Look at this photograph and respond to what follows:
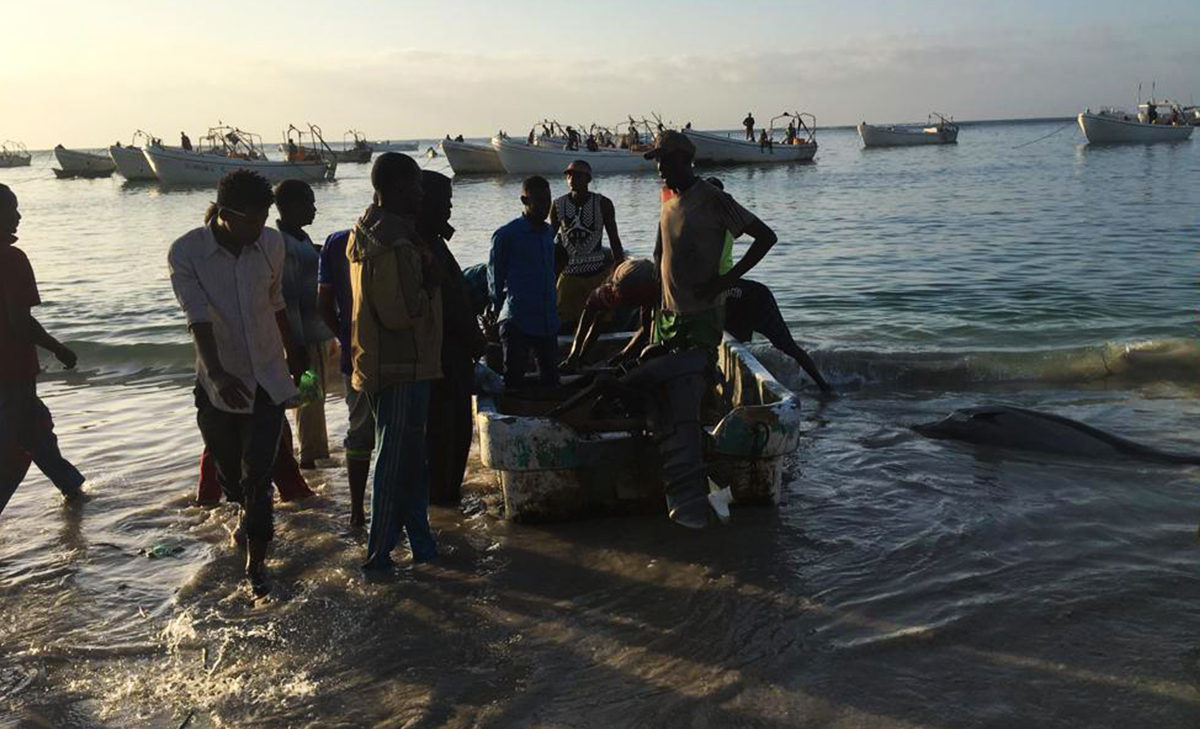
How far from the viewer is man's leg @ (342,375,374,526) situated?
4.77 m

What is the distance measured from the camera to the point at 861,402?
26.3 feet

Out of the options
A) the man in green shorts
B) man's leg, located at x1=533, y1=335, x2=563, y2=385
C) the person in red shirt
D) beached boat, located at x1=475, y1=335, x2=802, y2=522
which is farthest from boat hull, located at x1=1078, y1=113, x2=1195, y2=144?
the person in red shirt

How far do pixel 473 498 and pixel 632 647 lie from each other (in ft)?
6.58

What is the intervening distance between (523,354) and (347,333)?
52.7 inches

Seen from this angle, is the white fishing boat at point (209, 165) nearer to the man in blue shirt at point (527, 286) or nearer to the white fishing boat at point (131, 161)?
the white fishing boat at point (131, 161)

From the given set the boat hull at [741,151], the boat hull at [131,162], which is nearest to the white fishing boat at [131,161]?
the boat hull at [131,162]

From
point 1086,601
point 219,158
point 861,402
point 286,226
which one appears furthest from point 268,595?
point 219,158

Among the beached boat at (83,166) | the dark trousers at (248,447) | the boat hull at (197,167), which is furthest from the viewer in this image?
the beached boat at (83,166)

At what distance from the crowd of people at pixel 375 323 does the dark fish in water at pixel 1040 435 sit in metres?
2.30

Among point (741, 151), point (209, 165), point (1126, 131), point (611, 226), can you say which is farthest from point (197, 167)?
point (1126, 131)

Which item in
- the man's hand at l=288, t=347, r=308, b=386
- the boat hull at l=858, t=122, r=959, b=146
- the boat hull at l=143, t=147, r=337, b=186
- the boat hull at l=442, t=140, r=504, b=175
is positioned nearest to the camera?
the man's hand at l=288, t=347, r=308, b=386

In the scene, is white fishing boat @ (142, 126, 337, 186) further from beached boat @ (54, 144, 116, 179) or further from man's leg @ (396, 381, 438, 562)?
man's leg @ (396, 381, 438, 562)

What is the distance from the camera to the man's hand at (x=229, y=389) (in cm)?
376

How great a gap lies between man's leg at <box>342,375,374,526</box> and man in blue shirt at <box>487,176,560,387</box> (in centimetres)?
107
